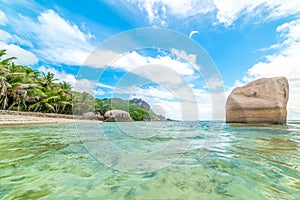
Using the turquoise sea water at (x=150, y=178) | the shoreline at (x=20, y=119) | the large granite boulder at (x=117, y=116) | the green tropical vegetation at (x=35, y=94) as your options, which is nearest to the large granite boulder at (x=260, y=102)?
the green tropical vegetation at (x=35, y=94)

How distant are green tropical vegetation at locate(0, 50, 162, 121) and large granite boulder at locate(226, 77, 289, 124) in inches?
428

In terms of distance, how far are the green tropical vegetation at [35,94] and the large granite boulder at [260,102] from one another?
10.9 m

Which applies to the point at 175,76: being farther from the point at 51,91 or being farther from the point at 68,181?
the point at 51,91

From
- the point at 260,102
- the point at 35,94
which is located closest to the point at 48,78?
the point at 35,94

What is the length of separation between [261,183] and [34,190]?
3.20 m

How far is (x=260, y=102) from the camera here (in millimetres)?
17672

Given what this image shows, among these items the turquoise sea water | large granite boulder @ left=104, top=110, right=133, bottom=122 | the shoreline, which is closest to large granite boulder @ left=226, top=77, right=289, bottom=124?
the turquoise sea water

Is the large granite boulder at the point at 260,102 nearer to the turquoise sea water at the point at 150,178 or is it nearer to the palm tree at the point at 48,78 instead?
the turquoise sea water at the point at 150,178

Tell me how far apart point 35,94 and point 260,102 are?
32.0 m

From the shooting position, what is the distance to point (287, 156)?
160 inches

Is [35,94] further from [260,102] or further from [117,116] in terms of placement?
[260,102]

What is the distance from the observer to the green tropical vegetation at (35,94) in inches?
873

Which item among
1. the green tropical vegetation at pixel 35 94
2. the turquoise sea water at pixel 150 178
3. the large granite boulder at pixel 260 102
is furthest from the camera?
the green tropical vegetation at pixel 35 94

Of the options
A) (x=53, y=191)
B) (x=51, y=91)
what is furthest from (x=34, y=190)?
(x=51, y=91)
